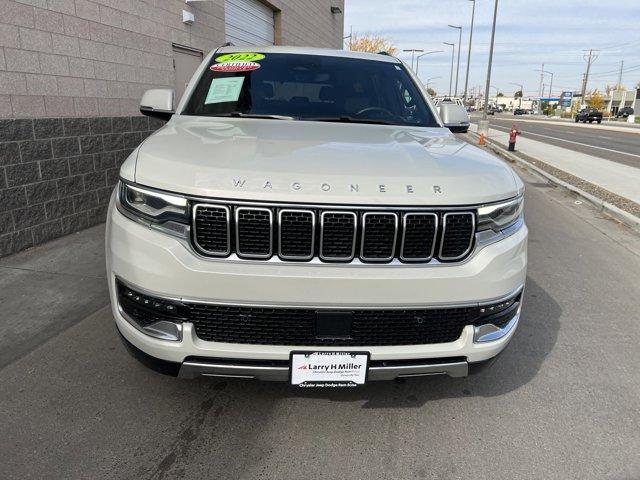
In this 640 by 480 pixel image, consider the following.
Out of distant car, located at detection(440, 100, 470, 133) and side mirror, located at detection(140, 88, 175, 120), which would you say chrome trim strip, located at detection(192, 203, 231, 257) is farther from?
distant car, located at detection(440, 100, 470, 133)

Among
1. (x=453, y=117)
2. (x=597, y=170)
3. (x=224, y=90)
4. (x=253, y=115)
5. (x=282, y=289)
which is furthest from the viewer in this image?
(x=597, y=170)

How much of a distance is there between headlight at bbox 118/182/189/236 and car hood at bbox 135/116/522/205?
47 millimetres

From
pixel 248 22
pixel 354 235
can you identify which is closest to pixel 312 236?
pixel 354 235

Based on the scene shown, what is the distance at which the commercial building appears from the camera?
16.7 feet

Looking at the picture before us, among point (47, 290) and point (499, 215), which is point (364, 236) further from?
point (47, 290)

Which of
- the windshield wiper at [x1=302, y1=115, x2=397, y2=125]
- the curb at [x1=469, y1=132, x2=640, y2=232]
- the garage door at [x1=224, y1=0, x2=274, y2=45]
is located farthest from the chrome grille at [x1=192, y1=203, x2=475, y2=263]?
the garage door at [x1=224, y1=0, x2=274, y2=45]

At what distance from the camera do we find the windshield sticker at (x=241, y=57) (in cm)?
399

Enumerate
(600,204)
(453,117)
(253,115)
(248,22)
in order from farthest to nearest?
(248,22) < (600,204) < (453,117) < (253,115)

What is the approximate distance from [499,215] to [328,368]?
1099 mm

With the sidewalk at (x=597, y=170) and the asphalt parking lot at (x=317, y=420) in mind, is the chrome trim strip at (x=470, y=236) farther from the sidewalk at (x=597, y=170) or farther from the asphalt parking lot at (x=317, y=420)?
the sidewalk at (x=597, y=170)

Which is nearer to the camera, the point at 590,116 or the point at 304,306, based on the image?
the point at 304,306

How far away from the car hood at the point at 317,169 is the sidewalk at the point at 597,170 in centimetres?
735

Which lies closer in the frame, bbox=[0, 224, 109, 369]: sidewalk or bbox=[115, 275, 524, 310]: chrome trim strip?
bbox=[115, 275, 524, 310]: chrome trim strip

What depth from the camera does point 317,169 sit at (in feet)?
7.45
